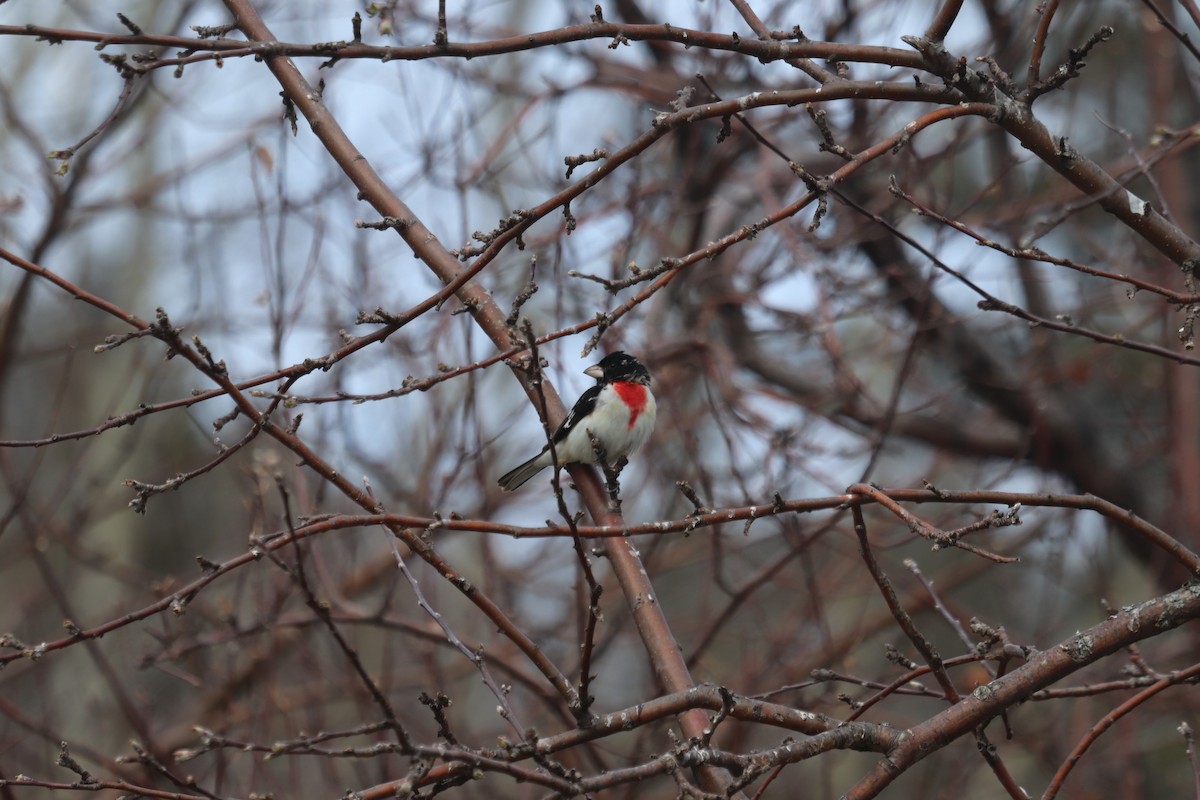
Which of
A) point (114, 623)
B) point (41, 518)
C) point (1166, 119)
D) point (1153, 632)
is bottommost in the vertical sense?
point (1153, 632)

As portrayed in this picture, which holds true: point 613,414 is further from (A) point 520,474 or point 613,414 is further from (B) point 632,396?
(A) point 520,474

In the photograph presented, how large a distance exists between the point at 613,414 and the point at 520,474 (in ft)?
1.75

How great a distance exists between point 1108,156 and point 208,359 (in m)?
6.91

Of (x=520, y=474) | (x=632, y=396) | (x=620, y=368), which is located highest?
(x=620, y=368)

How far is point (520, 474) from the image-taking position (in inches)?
194

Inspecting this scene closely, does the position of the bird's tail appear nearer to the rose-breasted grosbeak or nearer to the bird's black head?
the rose-breasted grosbeak

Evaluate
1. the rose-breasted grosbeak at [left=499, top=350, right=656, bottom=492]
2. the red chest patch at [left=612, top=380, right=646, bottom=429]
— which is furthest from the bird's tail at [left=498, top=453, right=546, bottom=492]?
the red chest patch at [left=612, top=380, right=646, bottom=429]

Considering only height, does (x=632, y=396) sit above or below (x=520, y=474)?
above

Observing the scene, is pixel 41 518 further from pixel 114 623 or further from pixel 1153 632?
pixel 1153 632

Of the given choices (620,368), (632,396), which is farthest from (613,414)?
(620,368)

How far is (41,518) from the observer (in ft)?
15.4

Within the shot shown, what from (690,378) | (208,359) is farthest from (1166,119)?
(208,359)

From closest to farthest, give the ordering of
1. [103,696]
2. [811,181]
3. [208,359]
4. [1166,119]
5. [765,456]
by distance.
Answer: [208,359]
[811,181]
[765,456]
[1166,119]
[103,696]

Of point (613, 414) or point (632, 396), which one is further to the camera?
point (632, 396)
